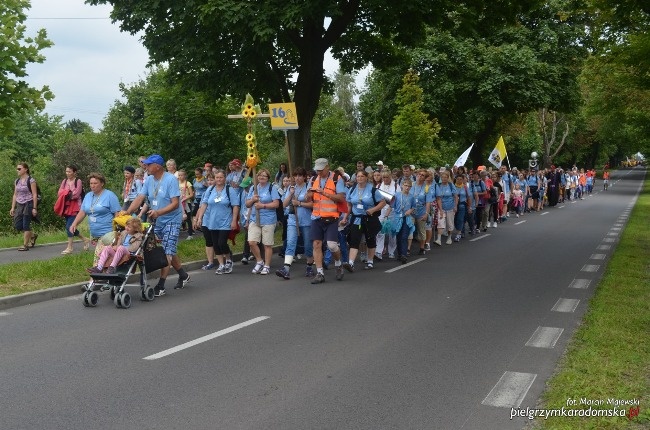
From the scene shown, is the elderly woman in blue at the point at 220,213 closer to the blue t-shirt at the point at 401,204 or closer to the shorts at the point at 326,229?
the shorts at the point at 326,229

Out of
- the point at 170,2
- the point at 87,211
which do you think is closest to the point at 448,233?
the point at 170,2

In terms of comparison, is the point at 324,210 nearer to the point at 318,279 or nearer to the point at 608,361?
the point at 318,279

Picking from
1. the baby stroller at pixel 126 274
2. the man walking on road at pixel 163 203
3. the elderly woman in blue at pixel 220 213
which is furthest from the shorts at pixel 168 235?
the elderly woman in blue at pixel 220 213

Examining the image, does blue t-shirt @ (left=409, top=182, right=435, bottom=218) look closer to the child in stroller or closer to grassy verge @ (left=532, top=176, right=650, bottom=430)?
grassy verge @ (left=532, top=176, right=650, bottom=430)

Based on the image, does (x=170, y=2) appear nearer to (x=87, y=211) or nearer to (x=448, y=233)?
(x=87, y=211)

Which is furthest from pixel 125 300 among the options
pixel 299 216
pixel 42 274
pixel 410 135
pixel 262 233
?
pixel 410 135

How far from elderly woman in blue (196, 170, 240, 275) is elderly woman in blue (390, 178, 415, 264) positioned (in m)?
3.28

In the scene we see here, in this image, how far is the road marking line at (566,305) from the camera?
9203mm

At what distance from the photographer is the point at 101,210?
11.0 m

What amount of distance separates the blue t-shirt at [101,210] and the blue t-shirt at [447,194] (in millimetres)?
8595

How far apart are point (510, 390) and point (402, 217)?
863 centimetres

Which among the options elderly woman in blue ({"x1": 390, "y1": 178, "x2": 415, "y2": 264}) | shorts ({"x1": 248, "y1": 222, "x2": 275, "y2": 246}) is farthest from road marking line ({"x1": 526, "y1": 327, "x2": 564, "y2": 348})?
elderly woman in blue ({"x1": 390, "y1": 178, "x2": 415, "y2": 264})

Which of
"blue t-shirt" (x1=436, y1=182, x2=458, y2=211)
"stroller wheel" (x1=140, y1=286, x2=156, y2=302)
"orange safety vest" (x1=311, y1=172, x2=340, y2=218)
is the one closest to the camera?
"stroller wheel" (x1=140, y1=286, x2=156, y2=302)

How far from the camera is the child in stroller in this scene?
30.6ft
